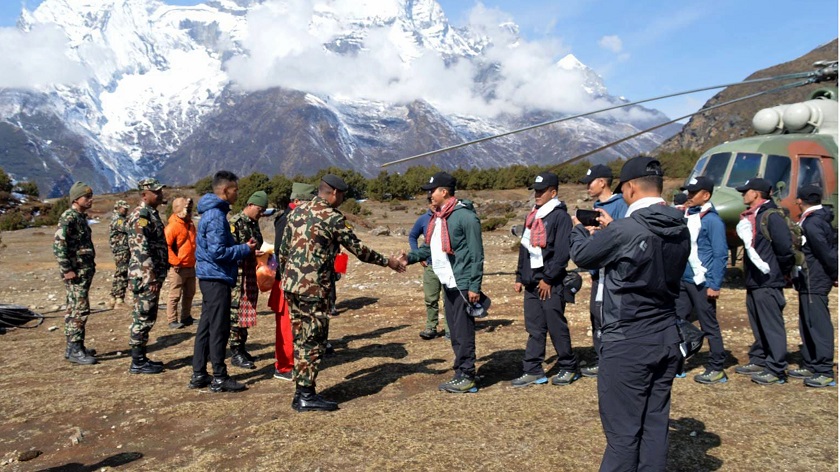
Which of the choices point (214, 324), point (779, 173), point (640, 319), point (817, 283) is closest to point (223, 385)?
point (214, 324)

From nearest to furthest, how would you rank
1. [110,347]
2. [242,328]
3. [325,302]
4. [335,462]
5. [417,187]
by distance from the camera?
[335,462] < [325,302] < [242,328] < [110,347] < [417,187]

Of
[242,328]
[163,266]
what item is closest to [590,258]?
[242,328]

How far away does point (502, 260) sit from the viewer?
1738 centimetres

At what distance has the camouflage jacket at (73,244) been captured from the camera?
7375 mm

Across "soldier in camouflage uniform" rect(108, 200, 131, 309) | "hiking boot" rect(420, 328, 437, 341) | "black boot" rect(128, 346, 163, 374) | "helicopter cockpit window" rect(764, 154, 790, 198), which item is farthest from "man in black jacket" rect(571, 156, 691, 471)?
"helicopter cockpit window" rect(764, 154, 790, 198)

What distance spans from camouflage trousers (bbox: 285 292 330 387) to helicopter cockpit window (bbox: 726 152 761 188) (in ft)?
31.0

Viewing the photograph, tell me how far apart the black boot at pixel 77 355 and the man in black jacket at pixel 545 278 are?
536 centimetres

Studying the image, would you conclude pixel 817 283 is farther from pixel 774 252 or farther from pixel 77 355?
pixel 77 355

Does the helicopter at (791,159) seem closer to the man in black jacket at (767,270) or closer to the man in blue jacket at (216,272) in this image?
the man in black jacket at (767,270)

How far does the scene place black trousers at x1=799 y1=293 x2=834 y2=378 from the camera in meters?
6.05

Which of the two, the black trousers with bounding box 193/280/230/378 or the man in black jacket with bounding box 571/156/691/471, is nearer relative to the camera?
the man in black jacket with bounding box 571/156/691/471

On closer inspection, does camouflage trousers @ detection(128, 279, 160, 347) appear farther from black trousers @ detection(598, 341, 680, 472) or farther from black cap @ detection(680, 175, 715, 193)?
black cap @ detection(680, 175, 715, 193)

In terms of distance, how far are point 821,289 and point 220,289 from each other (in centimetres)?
620

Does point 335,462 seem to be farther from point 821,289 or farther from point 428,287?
point 821,289
